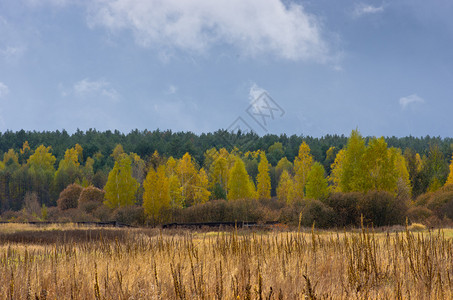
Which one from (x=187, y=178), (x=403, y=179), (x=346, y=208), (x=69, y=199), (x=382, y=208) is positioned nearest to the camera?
(x=382, y=208)

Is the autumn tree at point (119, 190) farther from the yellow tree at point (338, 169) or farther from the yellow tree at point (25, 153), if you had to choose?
the yellow tree at point (25, 153)

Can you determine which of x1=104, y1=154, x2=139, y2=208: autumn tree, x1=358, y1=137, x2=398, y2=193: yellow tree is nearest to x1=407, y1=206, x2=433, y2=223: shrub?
x1=358, y1=137, x2=398, y2=193: yellow tree

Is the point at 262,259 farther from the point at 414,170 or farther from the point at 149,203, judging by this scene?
the point at 414,170

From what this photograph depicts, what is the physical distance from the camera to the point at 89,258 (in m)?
8.53

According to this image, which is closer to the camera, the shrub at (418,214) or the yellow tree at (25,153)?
the shrub at (418,214)

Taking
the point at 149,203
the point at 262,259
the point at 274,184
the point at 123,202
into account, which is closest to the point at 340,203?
the point at 149,203

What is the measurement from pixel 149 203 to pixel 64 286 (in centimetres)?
2841

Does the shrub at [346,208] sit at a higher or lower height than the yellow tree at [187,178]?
lower

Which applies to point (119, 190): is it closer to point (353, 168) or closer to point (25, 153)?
point (353, 168)

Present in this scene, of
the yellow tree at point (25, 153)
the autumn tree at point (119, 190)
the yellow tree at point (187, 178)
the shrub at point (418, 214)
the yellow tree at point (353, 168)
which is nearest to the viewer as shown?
the shrub at point (418, 214)

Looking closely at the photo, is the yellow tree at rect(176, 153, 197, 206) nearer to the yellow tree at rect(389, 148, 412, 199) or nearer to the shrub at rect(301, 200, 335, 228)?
the shrub at rect(301, 200, 335, 228)

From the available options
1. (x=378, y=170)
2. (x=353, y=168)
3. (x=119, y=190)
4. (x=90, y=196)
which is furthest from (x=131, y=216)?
(x=378, y=170)

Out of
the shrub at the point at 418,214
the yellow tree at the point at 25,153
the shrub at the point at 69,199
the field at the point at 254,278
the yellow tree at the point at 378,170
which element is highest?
the yellow tree at the point at 25,153

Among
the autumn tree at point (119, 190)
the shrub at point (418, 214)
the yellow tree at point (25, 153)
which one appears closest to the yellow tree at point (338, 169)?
the shrub at point (418, 214)
